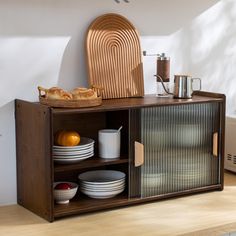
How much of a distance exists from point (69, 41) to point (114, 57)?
23 centimetres

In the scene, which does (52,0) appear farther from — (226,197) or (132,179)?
(226,197)

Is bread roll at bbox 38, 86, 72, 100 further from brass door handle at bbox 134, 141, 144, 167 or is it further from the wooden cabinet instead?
brass door handle at bbox 134, 141, 144, 167

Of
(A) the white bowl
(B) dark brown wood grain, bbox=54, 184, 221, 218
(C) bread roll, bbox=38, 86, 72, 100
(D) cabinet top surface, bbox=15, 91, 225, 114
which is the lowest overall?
(B) dark brown wood grain, bbox=54, 184, 221, 218

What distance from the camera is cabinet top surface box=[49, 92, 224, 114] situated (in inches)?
92.7

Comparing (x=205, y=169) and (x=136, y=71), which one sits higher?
(x=136, y=71)

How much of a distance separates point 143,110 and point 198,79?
0.63 metres

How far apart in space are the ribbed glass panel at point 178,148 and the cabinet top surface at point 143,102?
0.03 m

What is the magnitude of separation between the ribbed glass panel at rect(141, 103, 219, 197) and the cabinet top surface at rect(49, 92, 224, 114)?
0.09ft

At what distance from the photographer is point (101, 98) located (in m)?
2.51

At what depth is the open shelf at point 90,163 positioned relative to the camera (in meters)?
2.34

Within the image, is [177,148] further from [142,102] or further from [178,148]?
[142,102]

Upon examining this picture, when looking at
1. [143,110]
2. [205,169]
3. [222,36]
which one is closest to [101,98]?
[143,110]

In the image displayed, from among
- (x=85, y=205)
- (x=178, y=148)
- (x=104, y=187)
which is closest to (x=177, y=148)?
(x=178, y=148)

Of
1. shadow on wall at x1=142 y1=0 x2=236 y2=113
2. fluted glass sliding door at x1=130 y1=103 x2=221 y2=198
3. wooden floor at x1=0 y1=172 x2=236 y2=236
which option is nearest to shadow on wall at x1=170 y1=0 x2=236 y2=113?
shadow on wall at x1=142 y1=0 x2=236 y2=113
